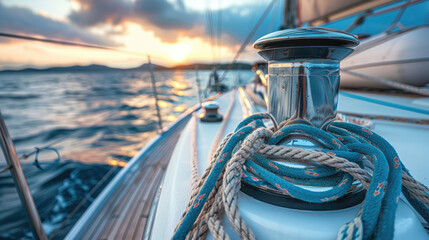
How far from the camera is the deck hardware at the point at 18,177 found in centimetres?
57

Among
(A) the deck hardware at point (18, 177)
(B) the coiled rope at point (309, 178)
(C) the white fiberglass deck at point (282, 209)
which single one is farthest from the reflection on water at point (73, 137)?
(B) the coiled rope at point (309, 178)

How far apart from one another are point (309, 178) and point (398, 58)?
1933mm

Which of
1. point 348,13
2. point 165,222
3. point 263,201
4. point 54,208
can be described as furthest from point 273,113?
point 348,13

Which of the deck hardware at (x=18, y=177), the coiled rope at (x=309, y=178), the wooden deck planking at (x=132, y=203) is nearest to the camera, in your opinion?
the coiled rope at (x=309, y=178)

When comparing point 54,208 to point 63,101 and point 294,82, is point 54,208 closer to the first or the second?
point 294,82

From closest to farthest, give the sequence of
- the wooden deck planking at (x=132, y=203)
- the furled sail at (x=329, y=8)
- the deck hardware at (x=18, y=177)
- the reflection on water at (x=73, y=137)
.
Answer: the deck hardware at (x=18, y=177)
the wooden deck planking at (x=132, y=203)
the reflection on water at (x=73, y=137)
the furled sail at (x=329, y=8)

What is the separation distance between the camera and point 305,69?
14.0 inches

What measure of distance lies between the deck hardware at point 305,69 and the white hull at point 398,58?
1.74 meters

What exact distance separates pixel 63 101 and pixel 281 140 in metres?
11.4

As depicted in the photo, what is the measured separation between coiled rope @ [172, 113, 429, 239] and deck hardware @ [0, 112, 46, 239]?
1.93 feet

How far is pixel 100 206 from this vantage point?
3.61 ft

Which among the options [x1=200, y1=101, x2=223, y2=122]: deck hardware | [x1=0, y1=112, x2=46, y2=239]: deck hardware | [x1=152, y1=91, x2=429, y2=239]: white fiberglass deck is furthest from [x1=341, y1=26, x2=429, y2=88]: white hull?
[x1=0, y1=112, x2=46, y2=239]: deck hardware

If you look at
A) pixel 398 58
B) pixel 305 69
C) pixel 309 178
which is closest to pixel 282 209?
pixel 309 178

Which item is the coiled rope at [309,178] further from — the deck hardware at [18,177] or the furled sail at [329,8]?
the furled sail at [329,8]
